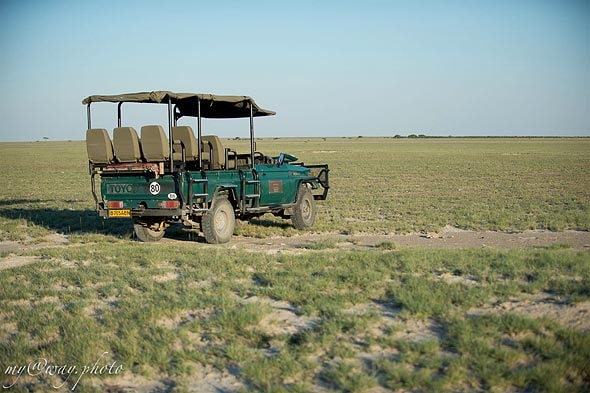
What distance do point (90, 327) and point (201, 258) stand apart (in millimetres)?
3141

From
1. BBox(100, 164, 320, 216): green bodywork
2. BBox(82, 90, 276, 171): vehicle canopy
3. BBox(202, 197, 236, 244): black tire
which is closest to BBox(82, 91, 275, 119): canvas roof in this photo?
BBox(82, 90, 276, 171): vehicle canopy

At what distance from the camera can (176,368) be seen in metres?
5.32

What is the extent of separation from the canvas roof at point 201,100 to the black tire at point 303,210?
191cm

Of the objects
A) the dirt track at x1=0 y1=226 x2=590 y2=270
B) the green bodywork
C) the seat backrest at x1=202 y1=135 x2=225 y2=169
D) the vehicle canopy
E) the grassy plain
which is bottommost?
the dirt track at x1=0 y1=226 x2=590 y2=270

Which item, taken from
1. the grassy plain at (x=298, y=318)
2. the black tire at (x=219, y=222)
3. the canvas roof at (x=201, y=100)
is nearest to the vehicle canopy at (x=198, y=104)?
the canvas roof at (x=201, y=100)

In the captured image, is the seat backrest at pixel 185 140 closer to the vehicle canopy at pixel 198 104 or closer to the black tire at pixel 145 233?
the vehicle canopy at pixel 198 104

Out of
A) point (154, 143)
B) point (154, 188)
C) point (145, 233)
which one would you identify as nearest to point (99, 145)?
point (154, 143)

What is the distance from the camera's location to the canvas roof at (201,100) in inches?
425

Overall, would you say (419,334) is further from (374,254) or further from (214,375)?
(374,254)

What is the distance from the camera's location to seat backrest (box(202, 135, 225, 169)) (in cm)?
1191

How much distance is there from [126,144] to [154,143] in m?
0.56

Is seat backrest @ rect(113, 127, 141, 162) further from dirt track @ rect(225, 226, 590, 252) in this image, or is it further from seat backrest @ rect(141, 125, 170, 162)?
dirt track @ rect(225, 226, 590, 252)

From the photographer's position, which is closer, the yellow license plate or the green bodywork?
the green bodywork

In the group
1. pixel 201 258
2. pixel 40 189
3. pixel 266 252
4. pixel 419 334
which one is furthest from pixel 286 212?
pixel 40 189
